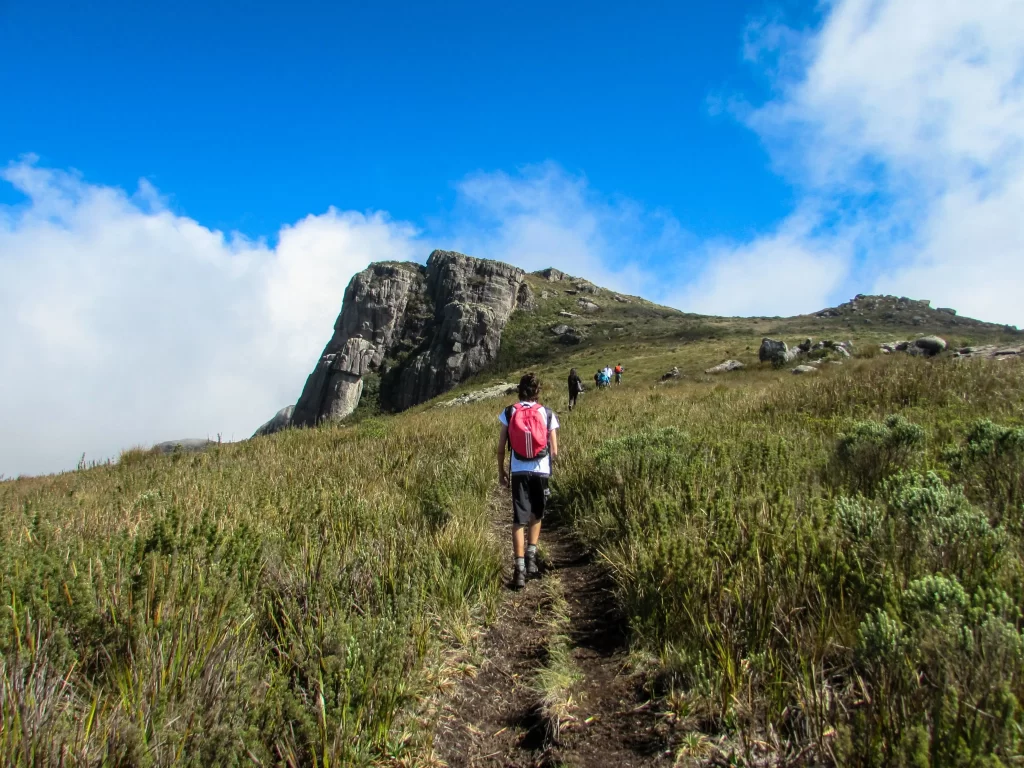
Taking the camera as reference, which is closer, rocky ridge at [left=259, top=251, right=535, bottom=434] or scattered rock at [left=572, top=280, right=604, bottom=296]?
rocky ridge at [left=259, top=251, right=535, bottom=434]

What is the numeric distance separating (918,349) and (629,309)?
91.2 meters

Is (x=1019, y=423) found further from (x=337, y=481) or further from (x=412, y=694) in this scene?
(x=337, y=481)

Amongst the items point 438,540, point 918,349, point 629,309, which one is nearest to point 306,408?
point 629,309

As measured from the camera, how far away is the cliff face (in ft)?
310

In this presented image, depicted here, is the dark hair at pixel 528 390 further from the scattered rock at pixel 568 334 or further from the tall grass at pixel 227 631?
the scattered rock at pixel 568 334

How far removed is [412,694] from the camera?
9.11 ft

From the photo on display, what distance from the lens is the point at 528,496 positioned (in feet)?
17.9

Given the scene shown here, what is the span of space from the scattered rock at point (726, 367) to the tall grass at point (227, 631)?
30.7 metres

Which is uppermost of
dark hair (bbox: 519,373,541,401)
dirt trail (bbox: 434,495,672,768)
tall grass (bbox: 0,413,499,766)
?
dark hair (bbox: 519,373,541,401)

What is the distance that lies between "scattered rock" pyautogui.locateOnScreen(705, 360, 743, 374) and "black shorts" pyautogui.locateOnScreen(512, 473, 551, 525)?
2954 cm

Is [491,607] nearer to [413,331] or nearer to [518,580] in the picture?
[518,580]

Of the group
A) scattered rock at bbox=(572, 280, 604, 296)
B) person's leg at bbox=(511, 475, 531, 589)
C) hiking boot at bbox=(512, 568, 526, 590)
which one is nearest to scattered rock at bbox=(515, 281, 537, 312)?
scattered rock at bbox=(572, 280, 604, 296)

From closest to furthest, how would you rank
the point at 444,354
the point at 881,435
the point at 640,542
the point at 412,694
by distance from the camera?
the point at 412,694
the point at 640,542
the point at 881,435
the point at 444,354

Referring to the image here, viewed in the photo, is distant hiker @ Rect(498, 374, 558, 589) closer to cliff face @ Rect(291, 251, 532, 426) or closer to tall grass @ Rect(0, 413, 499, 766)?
tall grass @ Rect(0, 413, 499, 766)
